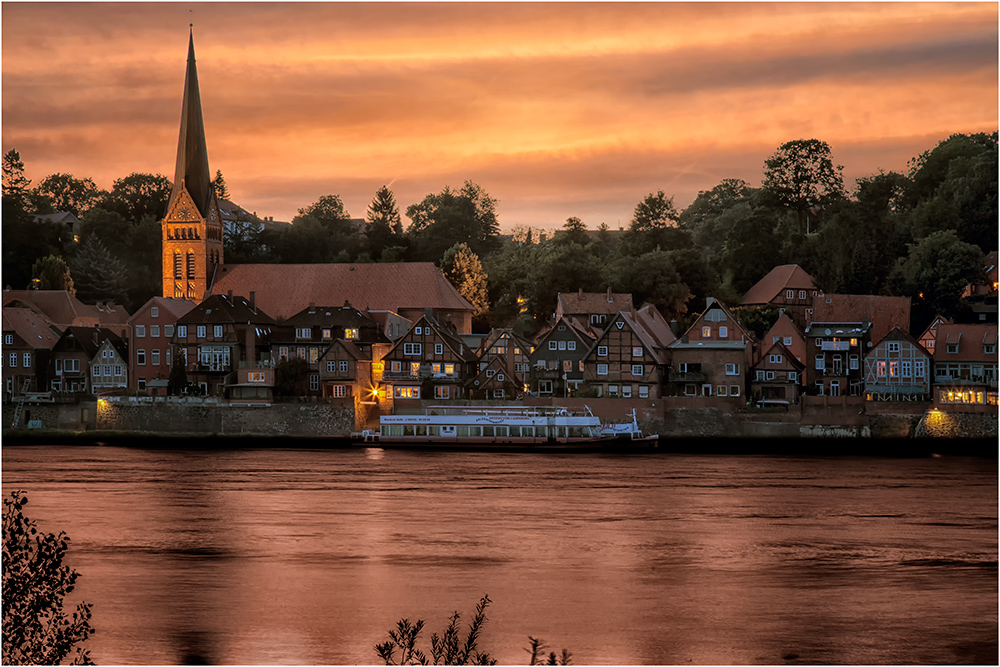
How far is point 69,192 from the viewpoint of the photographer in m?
140

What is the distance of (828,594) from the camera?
33.7 metres

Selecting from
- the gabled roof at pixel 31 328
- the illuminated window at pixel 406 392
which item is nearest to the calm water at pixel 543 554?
the illuminated window at pixel 406 392

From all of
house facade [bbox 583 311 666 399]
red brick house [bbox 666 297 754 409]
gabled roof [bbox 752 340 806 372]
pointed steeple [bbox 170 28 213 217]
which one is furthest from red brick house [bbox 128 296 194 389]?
gabled roof [bbox 752 340 806 372]

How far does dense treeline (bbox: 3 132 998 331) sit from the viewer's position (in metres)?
86.0

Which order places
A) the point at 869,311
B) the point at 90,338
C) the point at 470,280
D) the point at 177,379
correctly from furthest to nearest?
the point at 470,280 → the point at 90,338 → the point at 869,311 → the point at 177,379

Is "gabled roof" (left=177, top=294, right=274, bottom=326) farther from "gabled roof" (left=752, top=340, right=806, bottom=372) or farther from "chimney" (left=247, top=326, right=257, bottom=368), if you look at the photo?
"gabled roof" (left=752, top=340, right=806, bottom=372)

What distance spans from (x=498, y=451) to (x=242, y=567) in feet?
99.0

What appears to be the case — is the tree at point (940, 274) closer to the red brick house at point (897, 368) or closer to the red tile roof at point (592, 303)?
the red brick house at point (897, 368)

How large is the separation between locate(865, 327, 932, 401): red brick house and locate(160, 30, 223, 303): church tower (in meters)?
47.0

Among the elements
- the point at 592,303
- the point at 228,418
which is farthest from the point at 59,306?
the point at 592,303

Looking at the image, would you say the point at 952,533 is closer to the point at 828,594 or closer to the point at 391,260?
the point at 828,594

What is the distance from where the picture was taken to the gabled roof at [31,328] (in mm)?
80750

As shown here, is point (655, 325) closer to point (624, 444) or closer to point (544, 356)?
point (544, 356)

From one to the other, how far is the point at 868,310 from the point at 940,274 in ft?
20.9
